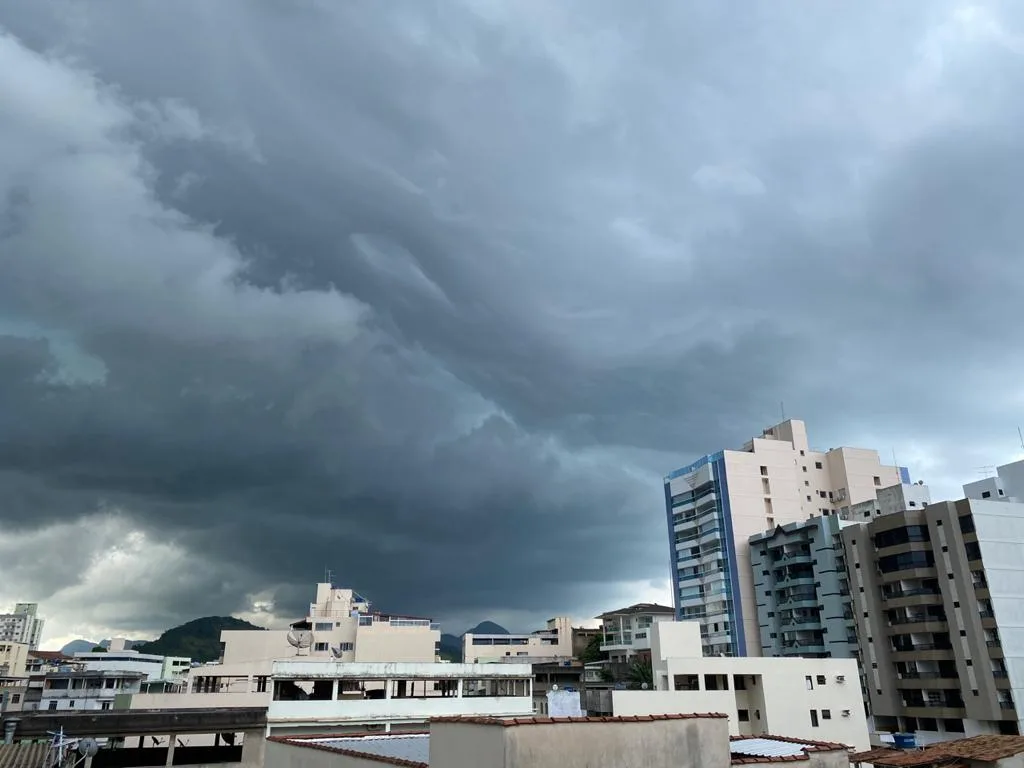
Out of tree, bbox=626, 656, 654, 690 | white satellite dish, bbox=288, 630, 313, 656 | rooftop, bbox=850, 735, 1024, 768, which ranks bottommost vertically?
rooftop, bbox=850, 735, 1024, 768

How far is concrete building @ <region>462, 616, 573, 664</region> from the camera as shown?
443 feet

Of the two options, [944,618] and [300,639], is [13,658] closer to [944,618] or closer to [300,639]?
[300,639]

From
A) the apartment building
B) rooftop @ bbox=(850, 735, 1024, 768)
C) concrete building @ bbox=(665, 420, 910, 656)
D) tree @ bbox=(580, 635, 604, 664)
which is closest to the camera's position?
rooftop @ bbox=(850, 735, 1024, 768)

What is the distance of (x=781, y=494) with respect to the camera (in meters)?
109

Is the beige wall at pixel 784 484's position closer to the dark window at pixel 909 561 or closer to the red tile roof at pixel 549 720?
the dark window at pixel 909 561

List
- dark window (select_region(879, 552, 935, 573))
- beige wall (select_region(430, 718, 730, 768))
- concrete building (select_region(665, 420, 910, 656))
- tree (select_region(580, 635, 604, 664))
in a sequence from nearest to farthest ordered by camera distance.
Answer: beige wall (select_region(430, 718, 730, 768)), dark window (select_region(879, 552, 935, 573)), concrete building (select_region(665, 420, 910, 656)), tree (select_region(580, 635, 604, 664))

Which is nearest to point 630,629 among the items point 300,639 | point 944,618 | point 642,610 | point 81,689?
point 642,610

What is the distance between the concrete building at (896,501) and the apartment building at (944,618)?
60.2 feet

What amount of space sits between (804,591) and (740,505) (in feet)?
51.2

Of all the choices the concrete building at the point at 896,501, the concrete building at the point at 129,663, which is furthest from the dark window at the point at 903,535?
the concrete building at the point at 129,663

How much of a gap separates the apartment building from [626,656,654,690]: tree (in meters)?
24.2

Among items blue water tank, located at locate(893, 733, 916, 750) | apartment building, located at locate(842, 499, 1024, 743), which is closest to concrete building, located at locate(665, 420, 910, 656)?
apartment building, located at locate(842, 499, 1024, 743)

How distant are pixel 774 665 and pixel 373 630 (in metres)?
54.3

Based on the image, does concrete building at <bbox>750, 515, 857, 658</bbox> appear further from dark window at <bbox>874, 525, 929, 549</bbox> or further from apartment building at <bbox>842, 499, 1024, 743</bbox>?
dark window at <bbox>874, 525, 929, 549</bbox>
